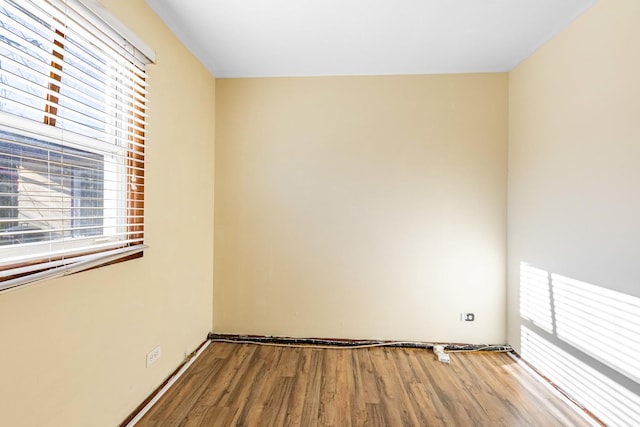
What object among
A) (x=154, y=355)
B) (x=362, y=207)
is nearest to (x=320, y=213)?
(x=362, y=207)

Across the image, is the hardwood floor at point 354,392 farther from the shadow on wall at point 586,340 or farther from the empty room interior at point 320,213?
the shadow on wall at point 586,340

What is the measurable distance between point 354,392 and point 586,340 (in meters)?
1.51

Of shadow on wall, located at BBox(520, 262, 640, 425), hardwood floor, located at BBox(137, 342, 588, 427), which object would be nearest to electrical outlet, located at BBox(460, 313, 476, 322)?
hardwood floor, located at BBox(137, 342, 588, 427)

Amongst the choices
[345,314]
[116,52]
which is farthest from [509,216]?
[116,52]

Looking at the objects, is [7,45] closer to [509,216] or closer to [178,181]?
[178,181]

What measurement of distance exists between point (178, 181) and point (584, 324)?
2.91 meters

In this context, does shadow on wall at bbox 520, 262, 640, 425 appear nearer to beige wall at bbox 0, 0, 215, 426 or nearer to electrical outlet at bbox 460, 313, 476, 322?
electrical outlet at bbox 460, 313, 476, 322

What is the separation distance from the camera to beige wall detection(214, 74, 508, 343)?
2.66 m

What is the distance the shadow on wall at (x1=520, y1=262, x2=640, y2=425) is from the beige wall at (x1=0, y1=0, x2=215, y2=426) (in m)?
2.75

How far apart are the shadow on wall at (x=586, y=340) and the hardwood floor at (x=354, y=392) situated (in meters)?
0.17

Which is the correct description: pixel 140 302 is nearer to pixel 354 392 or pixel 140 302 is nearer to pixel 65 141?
pixel 65 141

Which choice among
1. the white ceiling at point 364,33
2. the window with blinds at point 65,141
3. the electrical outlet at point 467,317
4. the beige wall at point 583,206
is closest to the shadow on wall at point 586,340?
the beige wall at point 583,206

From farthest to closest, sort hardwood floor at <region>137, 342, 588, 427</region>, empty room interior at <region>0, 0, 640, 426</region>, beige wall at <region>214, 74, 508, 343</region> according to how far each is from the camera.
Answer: beige wall at <region>214, 74, 508, 343</region> → hardwood floor at <region>137, 342, 588, 427</region> → empty room interior at <region>0, 0, 640, 426</region>

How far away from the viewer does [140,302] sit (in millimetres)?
1795
